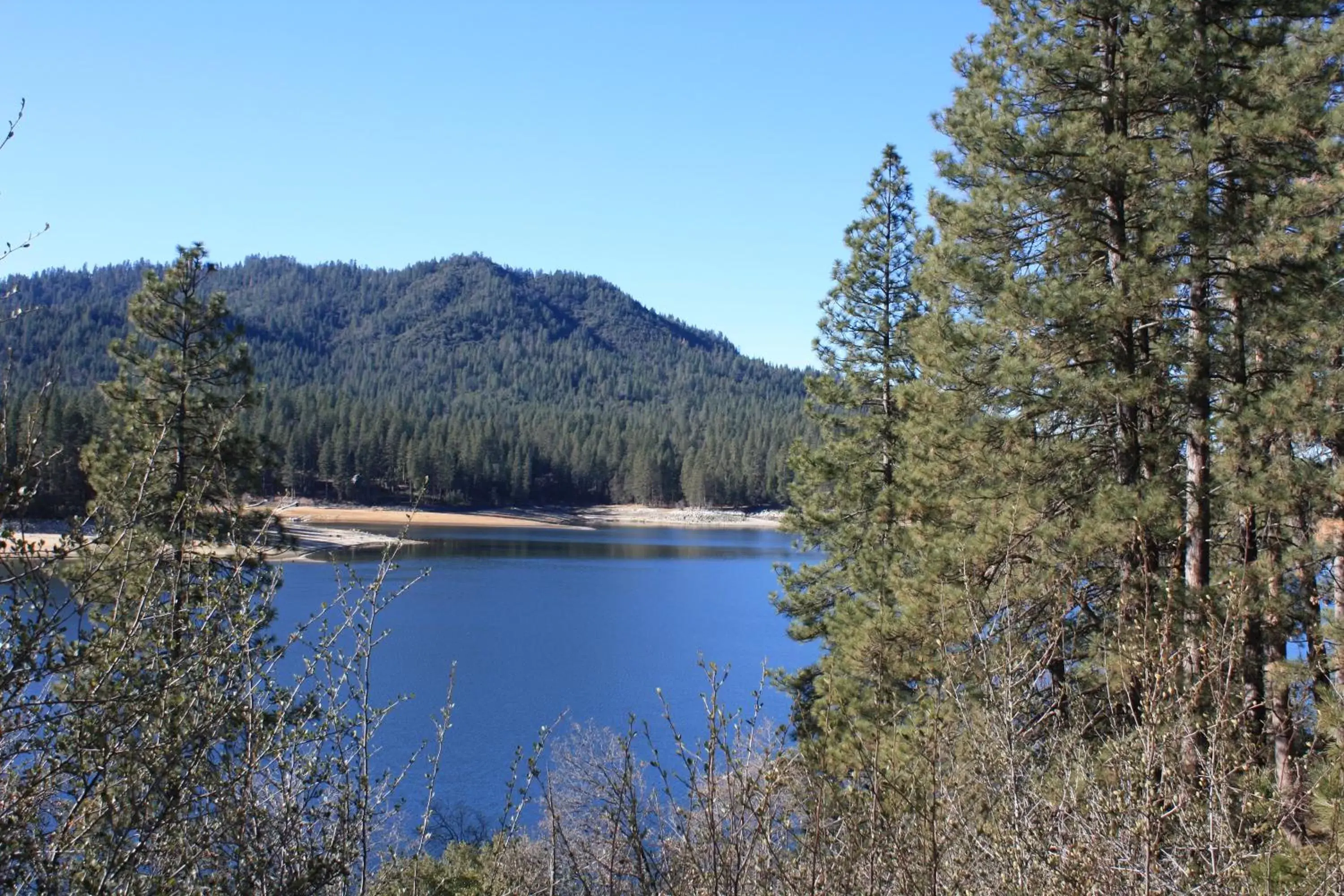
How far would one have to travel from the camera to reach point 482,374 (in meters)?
197

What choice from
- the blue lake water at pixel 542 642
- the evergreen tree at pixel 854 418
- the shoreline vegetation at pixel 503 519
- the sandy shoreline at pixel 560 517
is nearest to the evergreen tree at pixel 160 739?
the blue lake water at pixel 542 642

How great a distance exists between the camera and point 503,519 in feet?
263

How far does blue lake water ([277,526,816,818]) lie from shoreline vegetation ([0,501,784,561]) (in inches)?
202

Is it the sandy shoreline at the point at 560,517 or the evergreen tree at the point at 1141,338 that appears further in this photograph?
the sandy shoreline at the point at 560,517

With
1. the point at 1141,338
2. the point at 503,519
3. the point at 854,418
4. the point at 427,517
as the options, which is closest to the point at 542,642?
the point at 854,418

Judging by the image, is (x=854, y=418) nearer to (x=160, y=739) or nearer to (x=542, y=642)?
(x=160, y=739)

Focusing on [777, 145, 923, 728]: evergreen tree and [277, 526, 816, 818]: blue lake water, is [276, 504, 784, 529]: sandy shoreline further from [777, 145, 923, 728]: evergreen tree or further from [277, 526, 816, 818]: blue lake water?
[777, 145, 923, 728]: evergreen tree

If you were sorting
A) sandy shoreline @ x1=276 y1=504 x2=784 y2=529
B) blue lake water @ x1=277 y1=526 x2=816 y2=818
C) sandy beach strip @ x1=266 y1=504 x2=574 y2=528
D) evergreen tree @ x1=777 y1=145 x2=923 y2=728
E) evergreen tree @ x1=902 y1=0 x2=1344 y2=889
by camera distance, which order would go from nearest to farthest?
evergreen tree @ x1=902 y1=0 x2=1344 y2=889
evergreen tree @ x1=777 y1=145 x2=923 y2=728
blue lake water @ x1=277 y1=526 x2=816 y2=818
sandy beach strip @ x1=266 y1=504 x2=574 y2=528
sandy shoreline @ x1=276 y1=504 x2=784 y2=529

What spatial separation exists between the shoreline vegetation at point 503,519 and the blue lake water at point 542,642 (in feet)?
16.9

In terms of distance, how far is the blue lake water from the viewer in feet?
66.7

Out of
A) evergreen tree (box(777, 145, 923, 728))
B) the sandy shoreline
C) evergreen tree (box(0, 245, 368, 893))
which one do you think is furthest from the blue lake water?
the sandy shoreline

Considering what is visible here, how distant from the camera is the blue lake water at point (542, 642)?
20344 mm

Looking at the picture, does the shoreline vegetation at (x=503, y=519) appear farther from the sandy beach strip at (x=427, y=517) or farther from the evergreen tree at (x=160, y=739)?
the evergreen tree at (x=160, y=739)

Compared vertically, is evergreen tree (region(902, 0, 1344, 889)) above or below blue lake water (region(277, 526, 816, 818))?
above
